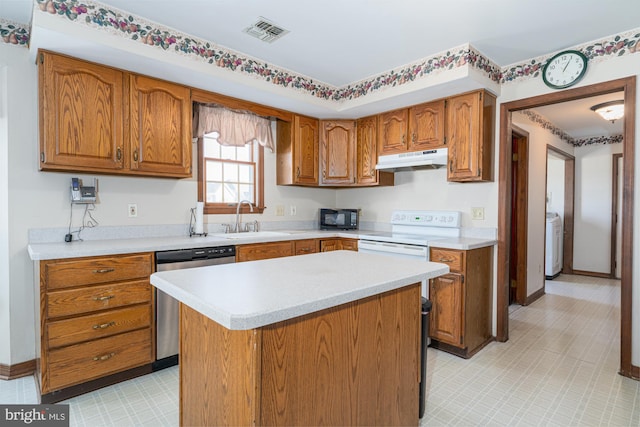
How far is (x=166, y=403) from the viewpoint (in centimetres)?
212

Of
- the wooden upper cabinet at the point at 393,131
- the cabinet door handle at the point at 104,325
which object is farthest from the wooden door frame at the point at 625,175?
the cabinet door handle at the point at 104,325

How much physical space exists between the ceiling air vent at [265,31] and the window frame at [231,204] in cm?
117

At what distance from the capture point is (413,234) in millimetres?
3654

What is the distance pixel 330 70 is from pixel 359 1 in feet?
3.63

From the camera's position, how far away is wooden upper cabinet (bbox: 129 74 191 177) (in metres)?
2.59

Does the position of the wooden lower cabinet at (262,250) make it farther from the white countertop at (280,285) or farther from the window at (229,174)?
the white countertop at (280,285)

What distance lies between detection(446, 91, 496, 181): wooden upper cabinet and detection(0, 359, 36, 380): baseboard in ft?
11.9

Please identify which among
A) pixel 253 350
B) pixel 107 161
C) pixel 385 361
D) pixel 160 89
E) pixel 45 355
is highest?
pixel 160 89

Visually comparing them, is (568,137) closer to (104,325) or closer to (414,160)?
(414,160)

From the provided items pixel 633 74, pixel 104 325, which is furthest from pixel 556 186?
pixel 104 325

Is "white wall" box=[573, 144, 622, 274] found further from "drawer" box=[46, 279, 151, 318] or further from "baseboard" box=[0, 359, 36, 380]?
"baseboard" box=[0, 359, 36, 380]

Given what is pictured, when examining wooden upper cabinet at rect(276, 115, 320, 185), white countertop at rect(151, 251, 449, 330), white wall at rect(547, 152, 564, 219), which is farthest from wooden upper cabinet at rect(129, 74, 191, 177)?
white wall at rect(547, 152, 564, 219)

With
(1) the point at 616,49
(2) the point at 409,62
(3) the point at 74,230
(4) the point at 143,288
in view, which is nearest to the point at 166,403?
(4) the point at 143,288

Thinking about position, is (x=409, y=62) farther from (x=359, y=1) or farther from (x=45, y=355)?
(x=45, y=355)
